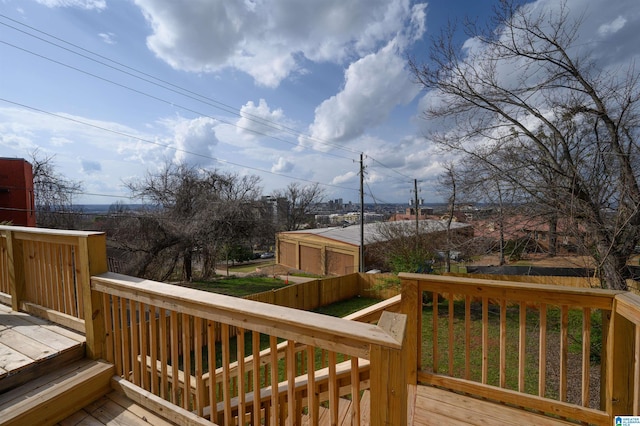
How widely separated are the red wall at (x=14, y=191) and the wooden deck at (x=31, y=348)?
27.1ft

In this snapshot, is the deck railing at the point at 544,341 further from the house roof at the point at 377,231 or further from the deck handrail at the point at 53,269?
the house roof at the point at 377,231

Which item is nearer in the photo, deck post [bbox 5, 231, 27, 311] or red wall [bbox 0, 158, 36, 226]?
deck post [bbox 5, 231, 27, 311]

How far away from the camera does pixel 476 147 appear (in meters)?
6.07

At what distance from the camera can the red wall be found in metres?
8.63

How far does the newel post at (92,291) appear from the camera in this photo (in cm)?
229

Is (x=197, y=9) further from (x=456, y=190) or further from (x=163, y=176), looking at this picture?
(x=163, y=176)

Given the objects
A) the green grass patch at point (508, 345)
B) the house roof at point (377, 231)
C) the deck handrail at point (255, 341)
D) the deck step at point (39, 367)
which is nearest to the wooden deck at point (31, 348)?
the deck step at point (39, 367)

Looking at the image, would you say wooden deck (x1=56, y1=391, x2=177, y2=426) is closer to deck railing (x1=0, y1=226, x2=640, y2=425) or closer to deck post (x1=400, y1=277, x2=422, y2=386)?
deck railing (x1=0, y1=226, x2=640, y2=425)

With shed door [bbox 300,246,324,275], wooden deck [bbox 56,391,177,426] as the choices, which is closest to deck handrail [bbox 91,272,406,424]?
wooden deck [bbox 56,391,177,426]

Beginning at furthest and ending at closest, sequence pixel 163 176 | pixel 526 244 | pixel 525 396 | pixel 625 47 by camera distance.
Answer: pixel 163 176, pixel 526 244, pixel 625 47, pixel 525 396

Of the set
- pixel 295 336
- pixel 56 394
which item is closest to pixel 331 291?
pixel 56 394

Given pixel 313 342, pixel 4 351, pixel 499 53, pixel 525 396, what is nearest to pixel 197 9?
pixel 499 53

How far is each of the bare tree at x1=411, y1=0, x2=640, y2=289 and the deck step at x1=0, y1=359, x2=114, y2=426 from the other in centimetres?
636

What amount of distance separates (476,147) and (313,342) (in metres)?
6.09
